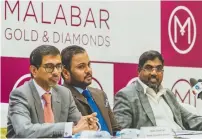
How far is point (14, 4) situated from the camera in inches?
A: 117

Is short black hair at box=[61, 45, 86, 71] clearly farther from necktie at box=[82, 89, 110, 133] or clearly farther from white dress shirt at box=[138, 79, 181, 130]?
white dress shirt at box=[138, 79, 181, 130]

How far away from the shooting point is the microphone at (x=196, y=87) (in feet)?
11.7

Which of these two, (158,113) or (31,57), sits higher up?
(31,57)

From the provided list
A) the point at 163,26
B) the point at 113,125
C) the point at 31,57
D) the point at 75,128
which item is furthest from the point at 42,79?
the point at 163,26

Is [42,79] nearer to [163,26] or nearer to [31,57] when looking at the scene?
[31,57]

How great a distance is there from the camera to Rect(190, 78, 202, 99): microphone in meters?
3.58

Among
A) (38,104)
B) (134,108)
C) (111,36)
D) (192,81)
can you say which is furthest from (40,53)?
(192,81)

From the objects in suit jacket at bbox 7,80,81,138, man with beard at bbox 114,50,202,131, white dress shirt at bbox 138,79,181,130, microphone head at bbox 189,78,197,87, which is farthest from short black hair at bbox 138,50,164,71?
suit jacket at bbox 7,80,81,138

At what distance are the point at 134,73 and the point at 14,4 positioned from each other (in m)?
0.95

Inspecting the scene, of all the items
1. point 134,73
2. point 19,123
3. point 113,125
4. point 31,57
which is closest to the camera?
point 19,123

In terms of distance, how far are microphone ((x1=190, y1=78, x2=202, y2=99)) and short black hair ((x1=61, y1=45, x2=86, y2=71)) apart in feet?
3.16

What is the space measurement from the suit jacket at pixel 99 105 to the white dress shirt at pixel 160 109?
1.01ft

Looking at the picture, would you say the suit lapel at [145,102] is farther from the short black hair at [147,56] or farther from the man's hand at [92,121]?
the man's hand at [92,121]

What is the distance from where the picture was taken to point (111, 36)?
3.30 metres
